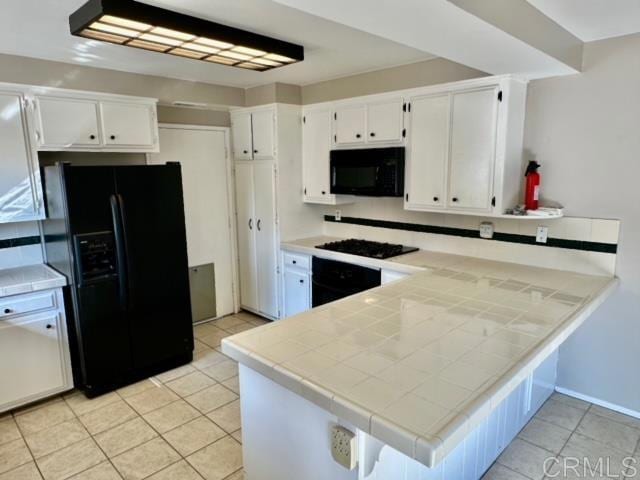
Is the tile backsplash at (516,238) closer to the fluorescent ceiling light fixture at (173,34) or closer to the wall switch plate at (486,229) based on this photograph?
the wall switch plate at (486,229)

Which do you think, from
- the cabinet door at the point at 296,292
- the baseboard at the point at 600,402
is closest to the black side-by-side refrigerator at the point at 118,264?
the cabinet door at the point at 296,292

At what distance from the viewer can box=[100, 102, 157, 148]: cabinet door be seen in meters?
3.24

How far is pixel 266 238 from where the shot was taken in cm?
420

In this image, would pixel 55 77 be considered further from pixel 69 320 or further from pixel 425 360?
pixel 425 360

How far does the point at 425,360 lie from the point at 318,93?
312cm

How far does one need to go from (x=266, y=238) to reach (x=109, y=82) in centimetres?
190

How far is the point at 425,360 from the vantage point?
1515 millimetres

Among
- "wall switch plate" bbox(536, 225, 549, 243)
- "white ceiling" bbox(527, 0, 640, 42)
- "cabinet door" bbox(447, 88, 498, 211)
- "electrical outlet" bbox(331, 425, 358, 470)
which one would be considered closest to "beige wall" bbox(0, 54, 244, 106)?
"cabinet door" bbox(447, 88, 498, 211)

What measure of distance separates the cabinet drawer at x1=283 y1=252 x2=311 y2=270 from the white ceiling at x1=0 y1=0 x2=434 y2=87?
1624 mm

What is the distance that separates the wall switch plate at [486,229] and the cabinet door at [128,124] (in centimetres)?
276

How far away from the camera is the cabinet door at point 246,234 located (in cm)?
430

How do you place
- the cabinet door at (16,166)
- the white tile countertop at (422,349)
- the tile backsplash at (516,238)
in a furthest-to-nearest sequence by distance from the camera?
1. the cabinet door at (16,166)
2. the tile backsplash at (516,238)
3. the white tile countertop at (422,349)

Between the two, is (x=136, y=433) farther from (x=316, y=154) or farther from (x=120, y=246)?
(x=316, y=154)

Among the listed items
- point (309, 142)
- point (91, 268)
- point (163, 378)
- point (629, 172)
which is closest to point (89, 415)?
point (163, 378)
